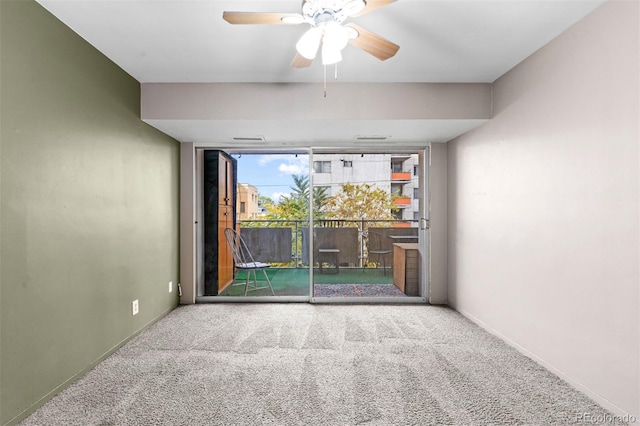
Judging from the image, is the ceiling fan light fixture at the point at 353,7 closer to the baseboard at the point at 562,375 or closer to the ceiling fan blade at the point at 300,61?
the ceiling fan blade at the point at 300,61

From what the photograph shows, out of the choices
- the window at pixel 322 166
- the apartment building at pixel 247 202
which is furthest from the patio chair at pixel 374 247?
the apartment building at pixel 247 202

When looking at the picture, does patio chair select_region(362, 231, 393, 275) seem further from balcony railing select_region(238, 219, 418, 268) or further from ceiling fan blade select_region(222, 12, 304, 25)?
ceiling fan blade select_region(222, 12, 304, 25)

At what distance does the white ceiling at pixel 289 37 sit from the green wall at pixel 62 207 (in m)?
0.28

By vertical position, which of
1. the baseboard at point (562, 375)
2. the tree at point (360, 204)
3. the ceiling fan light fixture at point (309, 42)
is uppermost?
the ceiling fan light fixture at point (309, 42)

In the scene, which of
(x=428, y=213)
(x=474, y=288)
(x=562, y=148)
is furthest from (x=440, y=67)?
(x=474, y=288)

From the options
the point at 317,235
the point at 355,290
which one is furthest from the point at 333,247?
the point at 355,290

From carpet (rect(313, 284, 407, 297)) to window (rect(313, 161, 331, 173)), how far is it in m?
1.49

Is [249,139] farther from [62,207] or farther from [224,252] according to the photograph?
[62,207]

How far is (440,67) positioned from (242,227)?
296cm

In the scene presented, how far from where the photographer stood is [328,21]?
1807mm

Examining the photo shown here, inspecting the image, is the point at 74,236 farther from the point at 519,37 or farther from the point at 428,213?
the point at 428,213

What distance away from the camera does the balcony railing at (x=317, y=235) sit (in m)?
4.46

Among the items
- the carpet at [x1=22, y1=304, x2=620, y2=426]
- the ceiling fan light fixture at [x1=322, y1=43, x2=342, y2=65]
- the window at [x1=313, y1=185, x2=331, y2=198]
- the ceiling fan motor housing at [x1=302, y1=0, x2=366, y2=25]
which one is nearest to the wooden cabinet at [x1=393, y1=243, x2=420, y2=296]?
the carpet at [x1=22, y1=304, x2=620, y2=426]

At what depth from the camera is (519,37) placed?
2.44m
